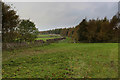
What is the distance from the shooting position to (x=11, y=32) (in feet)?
39.0

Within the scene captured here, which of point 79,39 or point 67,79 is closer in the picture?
point 67,79

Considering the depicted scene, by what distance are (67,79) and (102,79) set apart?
5.63ft

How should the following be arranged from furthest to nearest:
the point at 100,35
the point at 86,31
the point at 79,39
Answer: the point at 79,39 < the point at 86,31 < the point at 100,35

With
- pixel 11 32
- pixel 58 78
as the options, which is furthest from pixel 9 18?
pixel 58 78

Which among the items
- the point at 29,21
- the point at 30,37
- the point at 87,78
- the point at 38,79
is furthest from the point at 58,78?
the point at 29,21

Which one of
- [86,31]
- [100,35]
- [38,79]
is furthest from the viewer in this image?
[86,31]

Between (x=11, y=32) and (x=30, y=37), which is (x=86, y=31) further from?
(x=11, y=32)

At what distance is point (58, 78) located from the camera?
3.90 metres

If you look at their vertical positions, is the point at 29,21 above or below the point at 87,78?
above

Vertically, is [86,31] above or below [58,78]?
above

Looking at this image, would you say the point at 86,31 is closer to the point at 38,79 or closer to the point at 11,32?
the point at 11,32

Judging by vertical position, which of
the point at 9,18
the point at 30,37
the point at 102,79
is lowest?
the point at 102,79

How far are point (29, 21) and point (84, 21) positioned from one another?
2117 centimetres

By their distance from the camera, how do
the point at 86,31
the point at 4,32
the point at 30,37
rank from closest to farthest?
the point at 4,32
the point at 30,37
the point at 86,31
